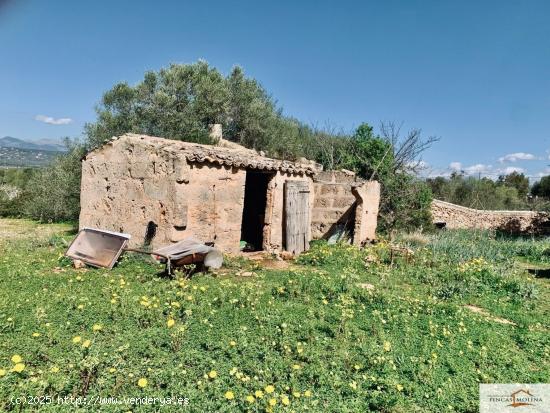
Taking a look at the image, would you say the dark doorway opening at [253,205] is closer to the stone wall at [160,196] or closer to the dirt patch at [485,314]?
the stone wall at [160,196]

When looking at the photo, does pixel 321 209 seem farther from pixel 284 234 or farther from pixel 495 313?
pixel 495 313

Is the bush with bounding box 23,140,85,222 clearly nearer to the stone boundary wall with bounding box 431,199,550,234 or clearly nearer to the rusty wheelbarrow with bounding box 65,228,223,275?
the rusty wheelbarrow with bounding box 65,228,223,275

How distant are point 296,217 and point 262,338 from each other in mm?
6827

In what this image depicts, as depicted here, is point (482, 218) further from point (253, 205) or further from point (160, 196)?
point (160, 196)

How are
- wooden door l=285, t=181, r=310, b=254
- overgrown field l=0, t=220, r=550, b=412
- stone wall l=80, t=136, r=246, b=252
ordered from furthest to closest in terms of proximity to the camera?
wooden door l=285, t=181, r=310, b=254, stone wall l=80, t=136, r=246, b=252, overgrown field l=0, t=220, r=550, b=412

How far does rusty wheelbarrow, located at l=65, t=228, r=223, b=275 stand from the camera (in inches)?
285

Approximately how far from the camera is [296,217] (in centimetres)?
1127

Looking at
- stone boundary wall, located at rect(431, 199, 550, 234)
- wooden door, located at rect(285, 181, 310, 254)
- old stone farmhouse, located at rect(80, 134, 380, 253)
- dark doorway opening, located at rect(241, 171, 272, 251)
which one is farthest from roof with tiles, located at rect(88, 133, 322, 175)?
stone boundary wall, located at rect(431, 199, 550, 234)

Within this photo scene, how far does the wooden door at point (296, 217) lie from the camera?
36.4 ft

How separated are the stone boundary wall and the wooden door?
12.7m

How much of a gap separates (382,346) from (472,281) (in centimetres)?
445
